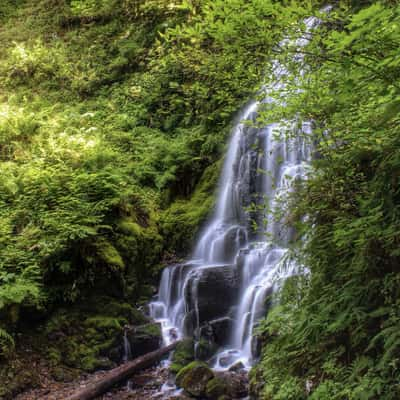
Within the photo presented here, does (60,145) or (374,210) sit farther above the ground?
(60,145)

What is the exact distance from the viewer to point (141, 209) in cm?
907

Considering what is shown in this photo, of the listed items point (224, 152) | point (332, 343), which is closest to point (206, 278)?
point (224, 152)

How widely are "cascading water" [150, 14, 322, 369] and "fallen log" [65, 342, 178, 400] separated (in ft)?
1.59

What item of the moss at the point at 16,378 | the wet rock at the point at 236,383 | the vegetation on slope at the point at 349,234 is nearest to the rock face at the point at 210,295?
the wet rock at the point at 236,383

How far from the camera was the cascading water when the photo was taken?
6.64m

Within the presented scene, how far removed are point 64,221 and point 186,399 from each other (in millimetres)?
3511

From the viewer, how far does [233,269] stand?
7.48m

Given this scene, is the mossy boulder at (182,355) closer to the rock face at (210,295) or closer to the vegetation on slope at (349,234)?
the rock face at (210,295)

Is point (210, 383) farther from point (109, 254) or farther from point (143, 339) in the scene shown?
point (109, 254)

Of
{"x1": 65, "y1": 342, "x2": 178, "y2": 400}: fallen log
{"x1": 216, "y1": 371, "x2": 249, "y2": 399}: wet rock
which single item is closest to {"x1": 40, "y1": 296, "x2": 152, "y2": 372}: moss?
{"x1": 65, "y1": 342, "x2": 178, "y2": 400}: fallen log

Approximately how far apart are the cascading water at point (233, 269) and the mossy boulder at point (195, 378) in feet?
1.90

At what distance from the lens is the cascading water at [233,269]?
664cm

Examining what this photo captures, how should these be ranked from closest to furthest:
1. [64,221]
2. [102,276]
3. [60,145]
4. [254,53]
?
[254,53] → [64,221] → [102,276] → [60,145]

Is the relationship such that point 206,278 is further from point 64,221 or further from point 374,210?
point 374,210
